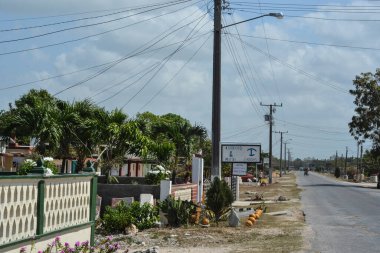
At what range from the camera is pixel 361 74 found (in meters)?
68.6

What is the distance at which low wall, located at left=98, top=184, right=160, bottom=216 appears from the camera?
69.4 feet

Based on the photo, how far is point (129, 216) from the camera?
56.3ft

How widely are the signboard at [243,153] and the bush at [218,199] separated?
399 inches

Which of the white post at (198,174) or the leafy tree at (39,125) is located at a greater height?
the leafy tree at (39,125)

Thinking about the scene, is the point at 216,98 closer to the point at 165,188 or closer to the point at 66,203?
the point at 165,188

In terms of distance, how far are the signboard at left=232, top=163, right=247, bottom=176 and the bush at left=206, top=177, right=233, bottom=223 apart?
10469 millimetres

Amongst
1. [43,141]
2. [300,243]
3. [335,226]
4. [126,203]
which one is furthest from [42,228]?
[43,141]

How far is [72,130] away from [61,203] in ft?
42.1

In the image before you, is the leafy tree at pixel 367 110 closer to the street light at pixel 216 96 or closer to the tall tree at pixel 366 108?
the tall tree at pixel 366 108

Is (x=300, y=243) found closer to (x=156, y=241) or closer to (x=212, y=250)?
(x=212, y=250)

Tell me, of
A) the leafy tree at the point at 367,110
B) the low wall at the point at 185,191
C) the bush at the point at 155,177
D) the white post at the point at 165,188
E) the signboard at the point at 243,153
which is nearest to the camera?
the white post at the point at 165,188

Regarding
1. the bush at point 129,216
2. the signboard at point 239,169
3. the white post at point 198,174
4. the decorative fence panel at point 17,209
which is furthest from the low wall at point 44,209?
the signboard at point 239,169

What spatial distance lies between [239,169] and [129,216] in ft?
44.5

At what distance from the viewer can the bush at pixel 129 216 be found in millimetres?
16922
